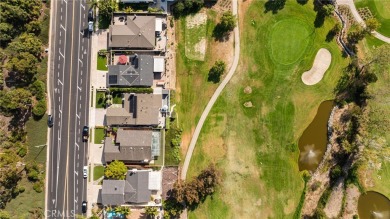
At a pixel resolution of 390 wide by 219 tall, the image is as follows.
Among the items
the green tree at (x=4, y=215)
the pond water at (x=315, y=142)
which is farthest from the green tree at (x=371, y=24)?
the green tree at (x=4, y=215)

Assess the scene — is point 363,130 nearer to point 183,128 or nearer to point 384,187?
point 384,187

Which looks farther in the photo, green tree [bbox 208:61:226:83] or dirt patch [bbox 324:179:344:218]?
dirt patch [bbox 324:179:344:218]

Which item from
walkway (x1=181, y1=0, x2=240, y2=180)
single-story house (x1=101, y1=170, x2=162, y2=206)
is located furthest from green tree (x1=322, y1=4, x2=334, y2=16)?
single-story house (x1=101, y1=170, x2=162, y2=206)

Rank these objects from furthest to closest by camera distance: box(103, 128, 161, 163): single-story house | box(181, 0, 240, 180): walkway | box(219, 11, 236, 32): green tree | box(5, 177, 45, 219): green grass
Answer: box(181, 0, 240, 180): walkway < box(219, 11, 236, 32): green tree < box(5, 177, 45, 219): green grass < box(103, 128, 161, 163): single-story house

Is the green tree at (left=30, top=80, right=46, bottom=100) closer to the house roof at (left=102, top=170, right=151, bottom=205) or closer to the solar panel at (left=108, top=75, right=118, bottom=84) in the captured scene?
the solar panel at (left=108, top=75, right=118, bottom=84)

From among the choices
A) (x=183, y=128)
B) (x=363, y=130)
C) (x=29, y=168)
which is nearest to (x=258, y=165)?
(x=183, y=128)

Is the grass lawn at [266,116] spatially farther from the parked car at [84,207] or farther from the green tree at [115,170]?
the parked car at [84,207]
